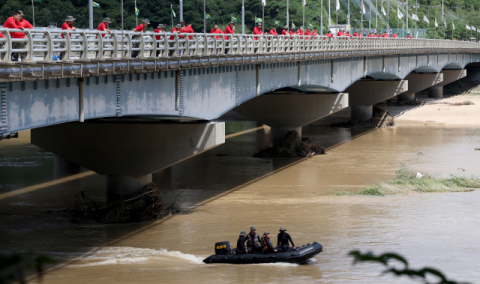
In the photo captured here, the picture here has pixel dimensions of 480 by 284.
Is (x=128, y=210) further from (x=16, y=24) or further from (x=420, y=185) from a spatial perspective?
(x=420, y=185)

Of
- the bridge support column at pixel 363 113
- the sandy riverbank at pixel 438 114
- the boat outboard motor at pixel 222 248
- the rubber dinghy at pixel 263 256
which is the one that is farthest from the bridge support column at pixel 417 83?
the boat outboard motor at pixel 222 248

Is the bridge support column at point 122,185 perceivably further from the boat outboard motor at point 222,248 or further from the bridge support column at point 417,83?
the bridge support column at point 417,83

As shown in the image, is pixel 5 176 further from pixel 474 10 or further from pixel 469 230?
pixel 474 10

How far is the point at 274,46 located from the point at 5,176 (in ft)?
44.3

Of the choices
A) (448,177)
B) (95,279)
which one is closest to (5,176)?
A: (95,279)

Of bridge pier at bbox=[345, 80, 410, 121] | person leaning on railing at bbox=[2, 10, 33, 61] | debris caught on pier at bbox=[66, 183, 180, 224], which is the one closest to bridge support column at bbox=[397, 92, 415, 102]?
bridge pier at bbox=[345, 80, 410, 121]

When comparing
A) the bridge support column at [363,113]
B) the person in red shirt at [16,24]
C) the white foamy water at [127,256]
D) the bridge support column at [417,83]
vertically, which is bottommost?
the white foamy water at [127,256]

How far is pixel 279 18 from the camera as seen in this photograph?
272 feet

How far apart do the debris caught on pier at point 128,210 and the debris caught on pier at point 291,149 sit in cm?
1525

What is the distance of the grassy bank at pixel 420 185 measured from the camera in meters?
26.2

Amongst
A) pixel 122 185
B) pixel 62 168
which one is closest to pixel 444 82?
pixel 62 168

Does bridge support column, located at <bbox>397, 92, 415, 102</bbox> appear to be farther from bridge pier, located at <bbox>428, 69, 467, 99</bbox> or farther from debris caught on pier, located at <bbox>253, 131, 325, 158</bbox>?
debris caught on pier, located at <bbox>253, 131, 325, 158</bbox>

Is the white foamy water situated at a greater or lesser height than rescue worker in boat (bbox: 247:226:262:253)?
lesser

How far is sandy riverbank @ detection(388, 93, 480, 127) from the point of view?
53.4m
